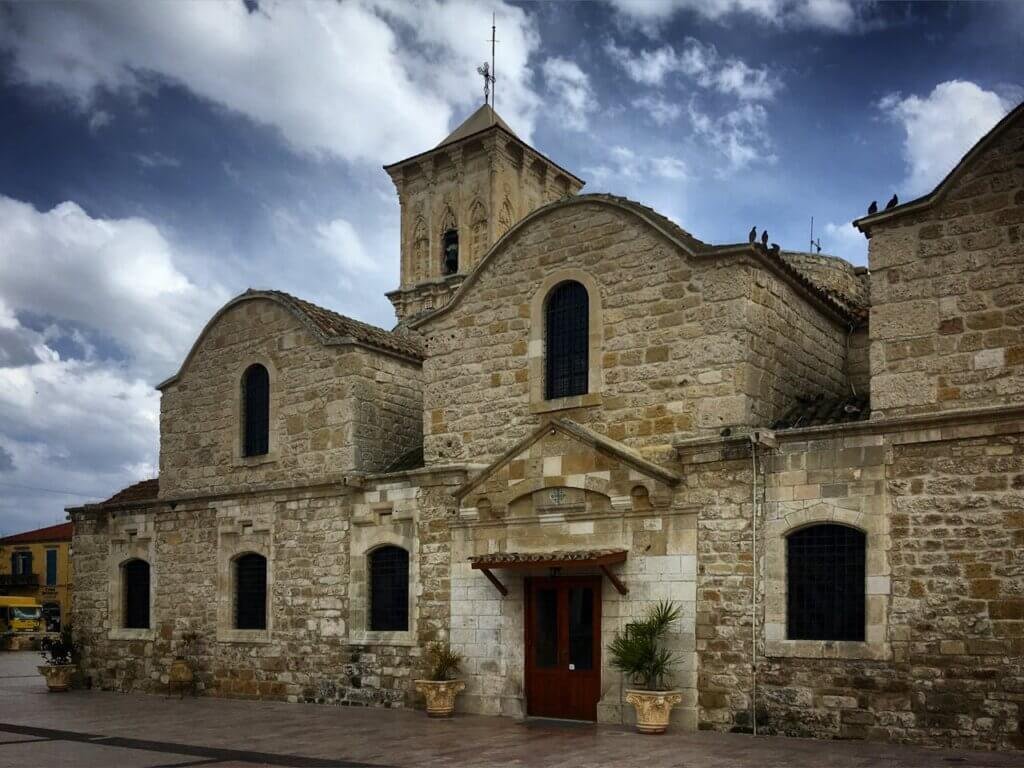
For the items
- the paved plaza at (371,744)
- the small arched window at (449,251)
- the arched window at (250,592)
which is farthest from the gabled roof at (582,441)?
the small arched window at (449,251)

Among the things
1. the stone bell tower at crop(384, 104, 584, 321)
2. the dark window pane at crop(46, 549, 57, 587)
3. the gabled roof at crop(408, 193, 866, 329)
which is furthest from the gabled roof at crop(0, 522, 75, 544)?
the gabled roof at crop(408, 193, 866, 329)

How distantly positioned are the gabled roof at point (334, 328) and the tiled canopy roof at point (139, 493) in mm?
3790

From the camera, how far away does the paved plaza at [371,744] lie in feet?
35.6

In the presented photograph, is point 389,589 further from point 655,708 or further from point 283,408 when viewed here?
point 655,708

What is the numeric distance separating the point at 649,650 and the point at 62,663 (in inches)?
539

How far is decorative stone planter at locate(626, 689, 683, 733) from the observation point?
1272cm

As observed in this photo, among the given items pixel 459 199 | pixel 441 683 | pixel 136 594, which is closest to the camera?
pixel 441 683

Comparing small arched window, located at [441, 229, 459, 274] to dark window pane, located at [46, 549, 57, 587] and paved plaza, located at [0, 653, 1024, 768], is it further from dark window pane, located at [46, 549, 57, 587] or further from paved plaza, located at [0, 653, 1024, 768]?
dark window pane, located at [46, 549, 57, 587]

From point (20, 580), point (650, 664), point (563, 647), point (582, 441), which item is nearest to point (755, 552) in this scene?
point (650, 664)

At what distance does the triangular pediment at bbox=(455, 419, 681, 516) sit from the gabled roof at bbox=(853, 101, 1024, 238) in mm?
3988

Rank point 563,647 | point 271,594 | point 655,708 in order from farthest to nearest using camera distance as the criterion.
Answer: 1. point 271,594
2. point 563,647
3. point 655,708

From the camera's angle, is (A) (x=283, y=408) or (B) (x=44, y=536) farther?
(B) (x=44, y=536)

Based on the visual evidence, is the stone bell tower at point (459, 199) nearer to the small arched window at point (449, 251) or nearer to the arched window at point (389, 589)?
the small arched window at point (449, 251)

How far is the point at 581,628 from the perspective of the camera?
565 inches
